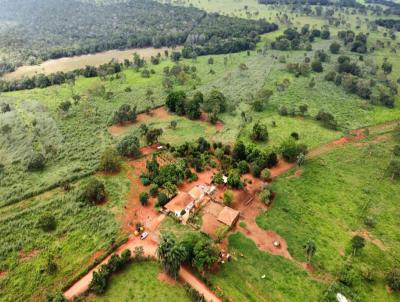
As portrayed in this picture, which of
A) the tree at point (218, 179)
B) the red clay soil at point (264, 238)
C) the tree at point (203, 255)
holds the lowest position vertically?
the red clay soil at point (264, 238)

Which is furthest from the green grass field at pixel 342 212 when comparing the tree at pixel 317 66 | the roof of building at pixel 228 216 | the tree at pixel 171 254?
the tree at pixel 317 66

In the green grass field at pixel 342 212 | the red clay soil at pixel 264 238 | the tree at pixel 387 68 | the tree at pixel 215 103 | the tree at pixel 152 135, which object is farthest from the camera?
the tree at pixel 387 68

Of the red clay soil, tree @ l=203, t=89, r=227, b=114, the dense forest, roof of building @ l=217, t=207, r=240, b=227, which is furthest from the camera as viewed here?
the dense forest

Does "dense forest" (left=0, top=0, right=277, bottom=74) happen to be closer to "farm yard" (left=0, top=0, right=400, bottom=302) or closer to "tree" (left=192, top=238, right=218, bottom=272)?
"farm yard" (left=0, top=0, right=400, bottom=302)

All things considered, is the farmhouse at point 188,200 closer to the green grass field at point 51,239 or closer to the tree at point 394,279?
the green grass field at point 51,239

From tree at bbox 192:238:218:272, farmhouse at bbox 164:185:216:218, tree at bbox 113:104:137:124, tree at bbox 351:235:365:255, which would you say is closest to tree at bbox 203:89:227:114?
tree at bbox 113:104:137:124

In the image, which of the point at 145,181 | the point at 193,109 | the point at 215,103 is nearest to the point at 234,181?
the point at 145,181
